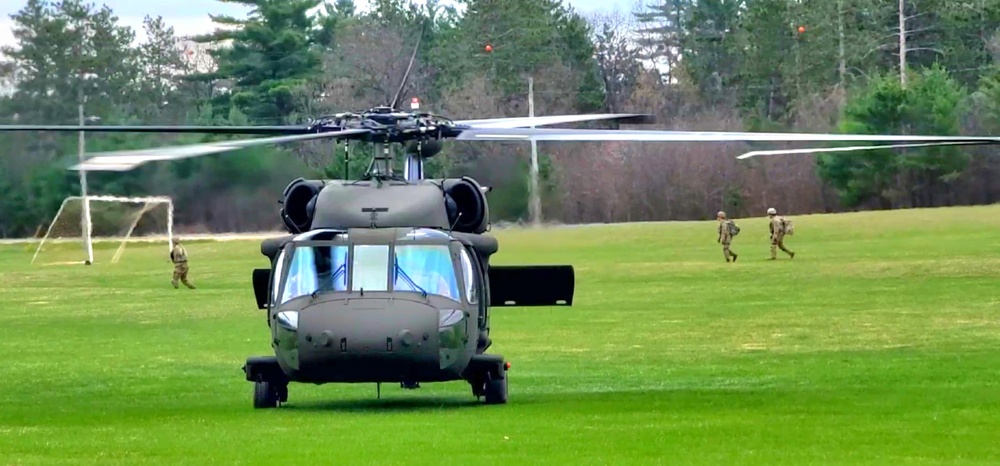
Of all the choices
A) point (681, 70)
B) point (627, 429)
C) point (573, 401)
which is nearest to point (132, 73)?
point (573, 401)

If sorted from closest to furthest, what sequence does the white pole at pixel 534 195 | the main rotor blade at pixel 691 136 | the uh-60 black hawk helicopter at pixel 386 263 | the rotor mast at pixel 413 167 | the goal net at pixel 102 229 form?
the main rotor blade at pixel 691 136 → the uh-60 black hawk helicopter at pixel 386 263 → the rotor mast at pixel 413 167 → the white pole at pixel 534 195 → the goal net at pixel 102 229

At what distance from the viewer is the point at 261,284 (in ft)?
64.6

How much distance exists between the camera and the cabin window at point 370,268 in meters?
17.3

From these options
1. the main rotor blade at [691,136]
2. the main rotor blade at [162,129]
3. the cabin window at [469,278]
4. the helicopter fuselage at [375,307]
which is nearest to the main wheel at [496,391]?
the helicopter fuselage at [375,307]

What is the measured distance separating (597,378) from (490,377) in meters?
5.08

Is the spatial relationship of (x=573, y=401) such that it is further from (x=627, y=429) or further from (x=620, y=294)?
(x=620, y=294)

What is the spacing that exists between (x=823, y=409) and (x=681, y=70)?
73.3 meters

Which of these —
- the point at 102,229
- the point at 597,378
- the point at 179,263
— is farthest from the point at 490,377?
the point at 102,229

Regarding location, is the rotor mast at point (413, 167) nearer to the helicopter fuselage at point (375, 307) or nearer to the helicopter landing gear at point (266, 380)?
the helicopter fuselage at point (375, 307)

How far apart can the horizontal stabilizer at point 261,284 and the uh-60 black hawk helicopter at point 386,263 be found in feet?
2.44

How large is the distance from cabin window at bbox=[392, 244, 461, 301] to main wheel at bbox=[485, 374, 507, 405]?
1.31 m

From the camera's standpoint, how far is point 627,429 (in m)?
15.5

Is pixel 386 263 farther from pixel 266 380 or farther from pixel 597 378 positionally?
pixel 597 378

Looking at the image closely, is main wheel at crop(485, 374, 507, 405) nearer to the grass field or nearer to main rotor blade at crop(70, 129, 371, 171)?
the grass field
